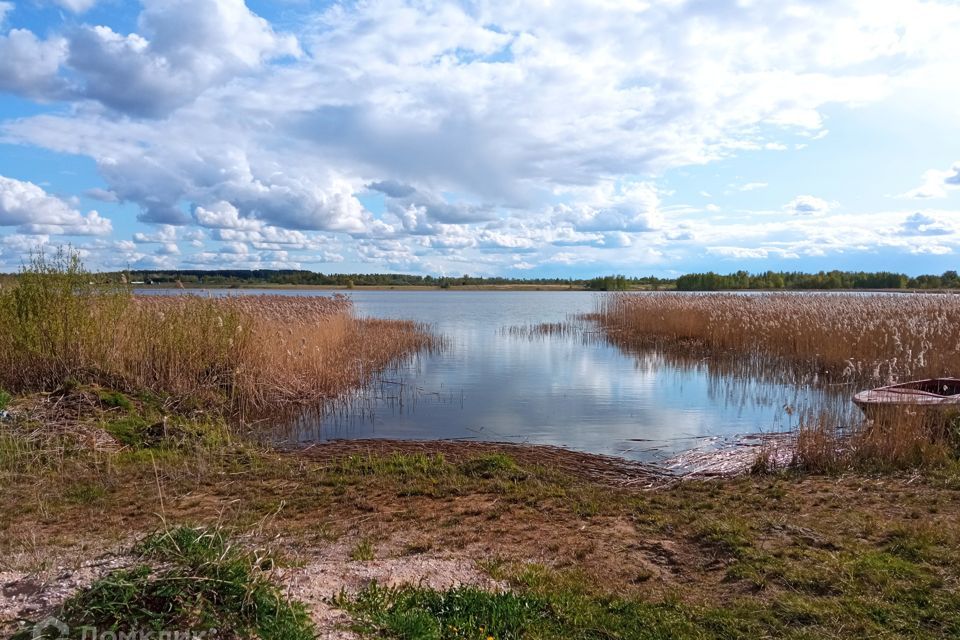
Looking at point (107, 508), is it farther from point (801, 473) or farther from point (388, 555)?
point (801, 473)

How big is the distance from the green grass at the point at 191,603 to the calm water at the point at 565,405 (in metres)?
6.36

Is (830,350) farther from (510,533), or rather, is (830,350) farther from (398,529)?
(398,529)

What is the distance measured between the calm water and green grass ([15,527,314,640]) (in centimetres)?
636

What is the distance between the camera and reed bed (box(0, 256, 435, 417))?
374 inches

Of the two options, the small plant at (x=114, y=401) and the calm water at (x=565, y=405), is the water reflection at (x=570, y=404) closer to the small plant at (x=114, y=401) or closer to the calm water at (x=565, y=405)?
the calm water at (x=565, y=405)

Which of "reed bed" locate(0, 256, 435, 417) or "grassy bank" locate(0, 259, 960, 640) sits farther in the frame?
"reed bed" locate(0, 256, 435, 417)

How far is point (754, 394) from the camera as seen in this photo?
13.2 metres

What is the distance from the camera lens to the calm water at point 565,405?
9938mm

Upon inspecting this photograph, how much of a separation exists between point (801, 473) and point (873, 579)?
327 centimetres

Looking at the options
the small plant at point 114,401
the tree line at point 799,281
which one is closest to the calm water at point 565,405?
the small plant at point 114,401

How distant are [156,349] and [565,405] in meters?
7.39

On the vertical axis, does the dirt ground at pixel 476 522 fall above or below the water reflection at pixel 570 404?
above

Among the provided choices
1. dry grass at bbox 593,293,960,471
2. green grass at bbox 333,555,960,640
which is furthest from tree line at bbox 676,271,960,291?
green grass at bbox 333,555,960,640

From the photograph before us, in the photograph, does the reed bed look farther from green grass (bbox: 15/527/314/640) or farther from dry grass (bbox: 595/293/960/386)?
dry grass (bbox: 595/293/960/386)
